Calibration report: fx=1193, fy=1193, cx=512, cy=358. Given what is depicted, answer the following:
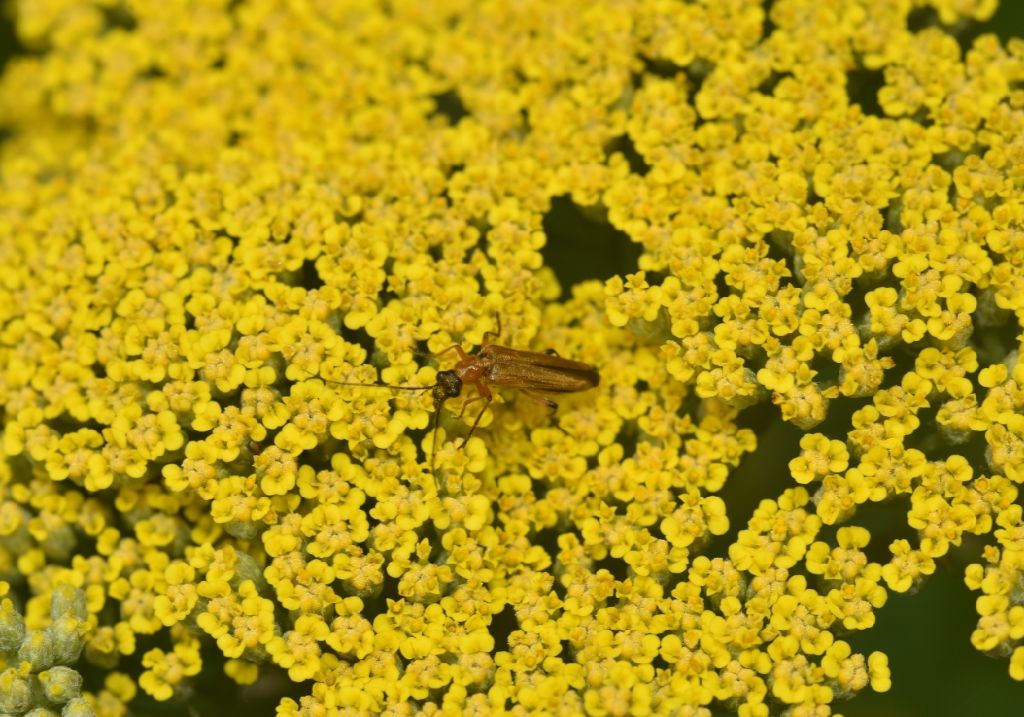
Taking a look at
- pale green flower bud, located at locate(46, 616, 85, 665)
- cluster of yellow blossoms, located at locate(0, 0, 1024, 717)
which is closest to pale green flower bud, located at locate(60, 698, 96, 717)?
cluster of yellow blossoms, located at locate(0, 0, 1024, 717)

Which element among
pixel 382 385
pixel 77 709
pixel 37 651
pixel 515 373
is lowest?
pixel 77 709

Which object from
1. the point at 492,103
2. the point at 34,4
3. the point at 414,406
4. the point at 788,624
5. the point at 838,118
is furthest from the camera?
the point at 34,4

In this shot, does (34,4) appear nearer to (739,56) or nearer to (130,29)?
(130,29)

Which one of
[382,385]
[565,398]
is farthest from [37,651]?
[565,398]

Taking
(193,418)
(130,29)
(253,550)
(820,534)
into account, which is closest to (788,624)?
A: (820,534)

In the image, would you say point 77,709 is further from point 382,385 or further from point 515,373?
point 515,373

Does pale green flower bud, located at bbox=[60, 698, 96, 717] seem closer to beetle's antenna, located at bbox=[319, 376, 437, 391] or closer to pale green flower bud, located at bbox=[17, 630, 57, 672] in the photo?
pale green flower bud, located at bbox=[17, 630, 57, 672]

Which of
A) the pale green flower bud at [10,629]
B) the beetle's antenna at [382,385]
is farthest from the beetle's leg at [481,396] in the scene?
the pale green flower bud at [10,629]

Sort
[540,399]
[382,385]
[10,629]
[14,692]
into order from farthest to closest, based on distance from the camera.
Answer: [540,399]
[382,385]
[10,629]
[14,692]
